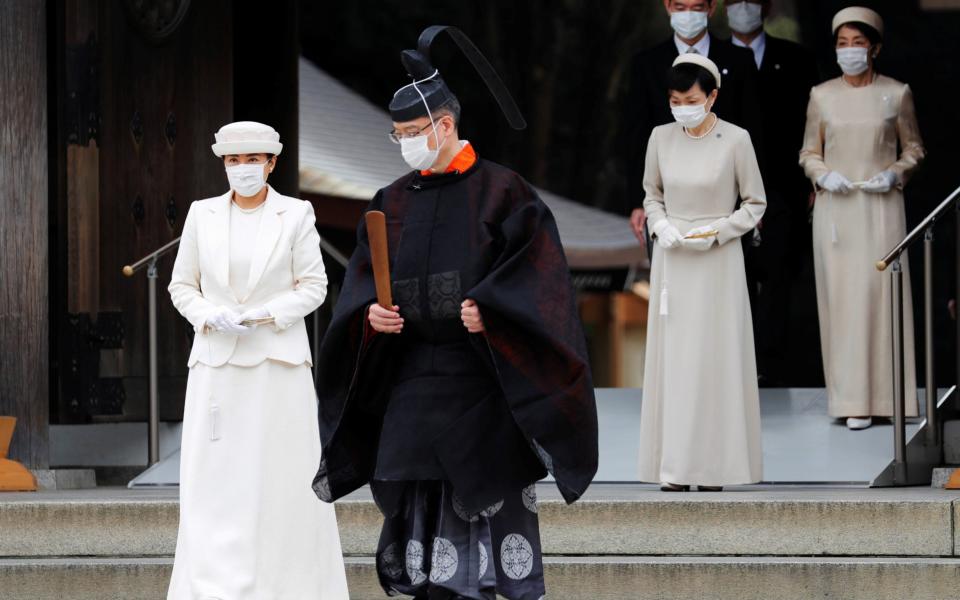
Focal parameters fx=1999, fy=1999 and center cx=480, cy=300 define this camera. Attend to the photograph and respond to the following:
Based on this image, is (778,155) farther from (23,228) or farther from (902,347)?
(23,228)

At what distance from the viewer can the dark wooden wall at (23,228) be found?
9.41 metres

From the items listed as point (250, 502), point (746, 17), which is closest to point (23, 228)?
point (250, 502)

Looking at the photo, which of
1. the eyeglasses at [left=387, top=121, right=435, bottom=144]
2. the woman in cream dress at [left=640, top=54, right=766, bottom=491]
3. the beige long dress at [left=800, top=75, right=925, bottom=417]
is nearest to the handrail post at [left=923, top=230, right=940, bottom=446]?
the beige long dress at [left=800, top=75, right=925, bottom=417]

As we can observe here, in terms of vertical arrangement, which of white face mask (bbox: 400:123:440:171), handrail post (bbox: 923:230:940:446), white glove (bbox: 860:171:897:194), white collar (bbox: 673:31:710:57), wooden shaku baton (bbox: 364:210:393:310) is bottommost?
handrail post (bbox: 923:230:940:446)

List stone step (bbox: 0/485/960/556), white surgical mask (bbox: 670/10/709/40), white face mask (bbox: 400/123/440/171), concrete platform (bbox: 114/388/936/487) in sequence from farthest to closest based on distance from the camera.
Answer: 1. white surgical mask (bbox: 670/10/709/40)
2. concrete platform (bbox: 114/388/936/487)
3. stone step (bbox: 0/485/960/556)
4. white face mask (bbox: 400/123/440/171)

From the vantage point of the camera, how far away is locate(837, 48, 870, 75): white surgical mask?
28.9 ft

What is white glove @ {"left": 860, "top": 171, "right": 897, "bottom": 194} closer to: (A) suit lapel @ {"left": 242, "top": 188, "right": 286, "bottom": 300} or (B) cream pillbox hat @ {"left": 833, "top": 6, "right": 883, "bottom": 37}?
(B) cream pillbox hat @ {"left": 833, "top": 6, "right": 883, "bottom": 37}

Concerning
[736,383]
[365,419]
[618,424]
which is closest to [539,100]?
[618,424]

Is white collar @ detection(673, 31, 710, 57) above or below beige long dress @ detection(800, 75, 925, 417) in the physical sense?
above

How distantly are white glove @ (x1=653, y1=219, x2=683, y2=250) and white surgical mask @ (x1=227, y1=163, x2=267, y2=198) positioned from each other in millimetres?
1896

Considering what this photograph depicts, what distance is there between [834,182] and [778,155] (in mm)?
1107

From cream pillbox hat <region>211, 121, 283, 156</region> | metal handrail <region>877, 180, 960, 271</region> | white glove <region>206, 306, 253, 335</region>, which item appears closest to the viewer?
white glove <region>206, 306, 253, 335</region>

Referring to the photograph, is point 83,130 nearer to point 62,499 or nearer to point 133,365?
point 133,365

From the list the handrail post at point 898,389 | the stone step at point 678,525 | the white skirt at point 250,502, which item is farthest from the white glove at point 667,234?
the white skirt at point 250,502
